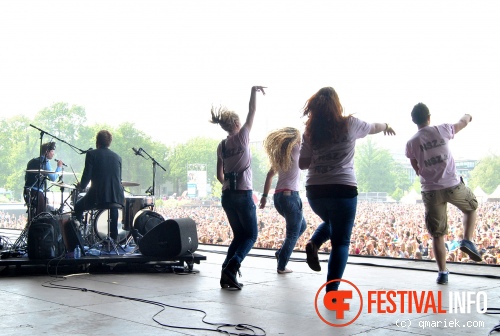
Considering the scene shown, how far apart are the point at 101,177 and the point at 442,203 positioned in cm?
399

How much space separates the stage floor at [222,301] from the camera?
11.9 feet

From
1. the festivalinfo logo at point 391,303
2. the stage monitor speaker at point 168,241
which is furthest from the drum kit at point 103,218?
the festivalinfo logo at point 391,303

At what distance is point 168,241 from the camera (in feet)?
21.9

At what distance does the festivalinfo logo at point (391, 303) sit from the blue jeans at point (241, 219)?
0.82 metres

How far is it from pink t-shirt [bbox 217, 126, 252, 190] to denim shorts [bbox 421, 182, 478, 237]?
1624 millimetres

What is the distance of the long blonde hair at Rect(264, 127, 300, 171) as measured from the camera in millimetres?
6055

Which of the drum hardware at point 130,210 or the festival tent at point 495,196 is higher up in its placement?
the festival tent at point 495,196

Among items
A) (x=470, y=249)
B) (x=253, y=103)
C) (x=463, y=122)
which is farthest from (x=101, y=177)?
(x=470, y=249)

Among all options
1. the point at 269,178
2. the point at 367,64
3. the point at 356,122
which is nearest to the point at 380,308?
the point at 356,122

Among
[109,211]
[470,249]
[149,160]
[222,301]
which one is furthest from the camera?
[149,160]

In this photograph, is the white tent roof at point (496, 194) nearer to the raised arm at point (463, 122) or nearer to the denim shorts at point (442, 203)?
the denim shorts at point (442, 203)

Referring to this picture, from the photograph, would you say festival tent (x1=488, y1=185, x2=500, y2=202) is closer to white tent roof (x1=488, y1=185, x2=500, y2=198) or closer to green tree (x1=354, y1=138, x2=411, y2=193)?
white tent roof (x1=488, y1=185, x2=500, y2=198)

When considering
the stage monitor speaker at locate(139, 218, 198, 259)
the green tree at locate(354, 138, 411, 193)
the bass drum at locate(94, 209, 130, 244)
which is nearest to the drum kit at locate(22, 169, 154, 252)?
the bass drum at locate(94, 209, 130, 244)

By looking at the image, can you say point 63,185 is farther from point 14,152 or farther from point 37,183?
point 14,152
